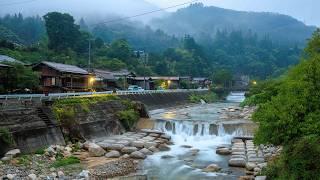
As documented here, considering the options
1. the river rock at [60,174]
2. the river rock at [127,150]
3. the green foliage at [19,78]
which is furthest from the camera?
the green foliage at [19,78]

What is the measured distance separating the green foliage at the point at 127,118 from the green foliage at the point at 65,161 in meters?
13.6

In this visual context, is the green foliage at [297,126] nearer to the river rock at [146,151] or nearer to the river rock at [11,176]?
the river rock at [146,151]

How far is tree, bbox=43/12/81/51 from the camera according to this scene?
83625 millimetres

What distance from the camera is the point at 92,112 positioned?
34531mm

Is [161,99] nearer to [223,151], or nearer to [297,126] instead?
[223,151]

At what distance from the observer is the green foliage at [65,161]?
74.9 ft

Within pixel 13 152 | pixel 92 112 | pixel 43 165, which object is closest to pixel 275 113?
pixel 43 165

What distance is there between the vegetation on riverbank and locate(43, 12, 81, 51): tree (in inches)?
2854

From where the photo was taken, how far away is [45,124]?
27531 millimetres

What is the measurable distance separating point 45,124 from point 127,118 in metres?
12.4

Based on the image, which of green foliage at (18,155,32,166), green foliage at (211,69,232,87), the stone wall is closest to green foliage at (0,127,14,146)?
green foliage at (18,155,32,166)

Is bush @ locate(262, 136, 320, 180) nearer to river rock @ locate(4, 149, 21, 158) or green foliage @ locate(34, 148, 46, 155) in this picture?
river rock @ locate(4, 149, 21, 158)

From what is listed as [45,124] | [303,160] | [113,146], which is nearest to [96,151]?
[113,146]

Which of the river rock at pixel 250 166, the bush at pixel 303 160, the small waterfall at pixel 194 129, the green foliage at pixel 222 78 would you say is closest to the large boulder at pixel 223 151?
the river rock at pixel 250 166
